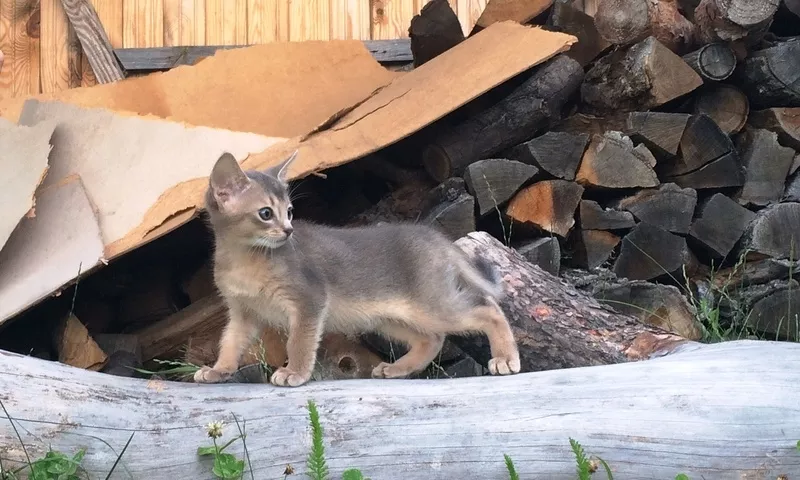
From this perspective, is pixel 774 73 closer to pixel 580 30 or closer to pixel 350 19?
pixel 580 30

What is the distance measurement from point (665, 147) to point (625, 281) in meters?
0.67

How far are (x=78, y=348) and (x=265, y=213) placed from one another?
1222 millimetres

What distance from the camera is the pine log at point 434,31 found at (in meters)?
4.12

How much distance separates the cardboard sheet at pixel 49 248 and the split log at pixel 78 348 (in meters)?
0.35

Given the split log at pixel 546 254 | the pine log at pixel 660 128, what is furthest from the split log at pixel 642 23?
the split log at pixel 546 254

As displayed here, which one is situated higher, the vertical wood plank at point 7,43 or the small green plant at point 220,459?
the vertical wood plank at point 7,43

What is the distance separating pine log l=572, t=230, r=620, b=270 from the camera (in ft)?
13.1

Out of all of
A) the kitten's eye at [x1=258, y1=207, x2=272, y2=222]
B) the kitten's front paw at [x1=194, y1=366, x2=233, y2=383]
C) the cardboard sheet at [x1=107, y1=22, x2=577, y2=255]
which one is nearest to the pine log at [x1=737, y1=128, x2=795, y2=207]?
the cardboard sheet at [x1=107, y1=22, x2=577, y2=255]

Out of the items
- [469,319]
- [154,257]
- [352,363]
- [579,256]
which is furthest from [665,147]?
[154,257]

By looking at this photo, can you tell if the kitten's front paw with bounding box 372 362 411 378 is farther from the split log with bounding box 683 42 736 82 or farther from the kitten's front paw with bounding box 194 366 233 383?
the split log with bounding box 683 42 736 82

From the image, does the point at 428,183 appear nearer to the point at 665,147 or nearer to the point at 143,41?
the point at 665,147

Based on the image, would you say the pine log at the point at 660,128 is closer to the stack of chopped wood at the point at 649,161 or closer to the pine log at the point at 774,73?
the stack of chopped wood at the point at 649,161

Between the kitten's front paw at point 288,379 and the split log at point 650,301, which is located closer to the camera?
the kitten's front paw at point 288,379

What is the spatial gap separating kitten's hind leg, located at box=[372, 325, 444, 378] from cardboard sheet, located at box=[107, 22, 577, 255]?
2.47 ft
